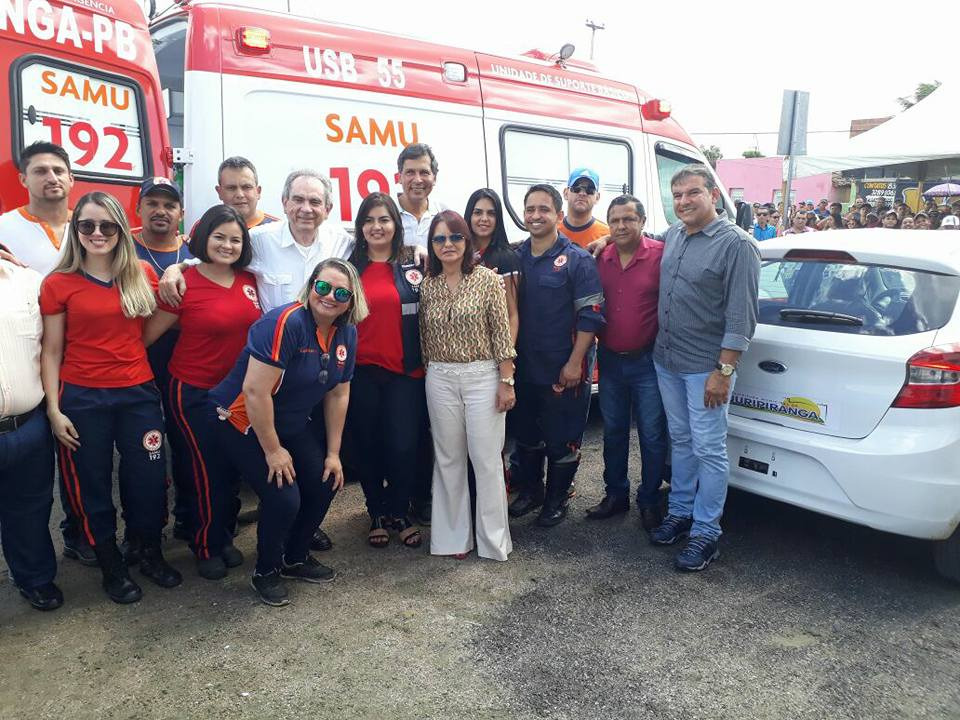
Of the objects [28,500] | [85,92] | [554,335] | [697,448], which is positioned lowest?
[28,500]

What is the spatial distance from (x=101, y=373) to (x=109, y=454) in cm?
35

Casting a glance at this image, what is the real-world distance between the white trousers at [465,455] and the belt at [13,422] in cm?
164

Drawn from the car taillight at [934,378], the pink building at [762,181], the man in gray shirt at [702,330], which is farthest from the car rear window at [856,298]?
the pink building at [762,181]

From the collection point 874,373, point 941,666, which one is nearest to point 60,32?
point 874,373

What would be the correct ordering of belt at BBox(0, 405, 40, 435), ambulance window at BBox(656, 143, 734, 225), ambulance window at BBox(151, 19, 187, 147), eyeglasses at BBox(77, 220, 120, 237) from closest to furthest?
1. belt at BBox(0, 405, 40, 435)
2. eyeglasses at BBox(77, 220, 120, 237)
3. ambulance window at BBox(151, 19, 187, 147)
4. ambulance window at BBox(656, 143, 734, 225)

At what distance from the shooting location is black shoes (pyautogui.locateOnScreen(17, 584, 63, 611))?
305cm

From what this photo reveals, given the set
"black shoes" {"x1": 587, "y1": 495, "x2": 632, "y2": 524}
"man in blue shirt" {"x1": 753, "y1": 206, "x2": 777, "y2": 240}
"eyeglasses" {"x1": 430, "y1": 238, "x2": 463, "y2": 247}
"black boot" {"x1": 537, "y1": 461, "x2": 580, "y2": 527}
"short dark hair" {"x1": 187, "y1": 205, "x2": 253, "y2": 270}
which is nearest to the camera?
"short dark hair" {"x1": 187, "y1": 205, "x2": 253, "y2": 270}

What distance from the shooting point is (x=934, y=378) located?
2994mm

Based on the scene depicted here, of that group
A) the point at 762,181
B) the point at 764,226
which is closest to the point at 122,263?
the point at 764,226

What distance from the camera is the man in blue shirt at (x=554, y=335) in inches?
144

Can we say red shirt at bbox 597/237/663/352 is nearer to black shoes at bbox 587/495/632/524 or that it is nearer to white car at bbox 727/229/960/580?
white car at bbox 727/229/960/580

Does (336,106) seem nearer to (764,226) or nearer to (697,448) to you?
(697,448)

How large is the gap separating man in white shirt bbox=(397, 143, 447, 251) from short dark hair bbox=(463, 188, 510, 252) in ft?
0.80

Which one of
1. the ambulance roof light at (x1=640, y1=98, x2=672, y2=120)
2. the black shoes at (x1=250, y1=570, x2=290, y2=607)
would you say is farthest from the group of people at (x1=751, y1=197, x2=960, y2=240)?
the black shoes at (x1=250, y1=570, x2=290, y2=607)
